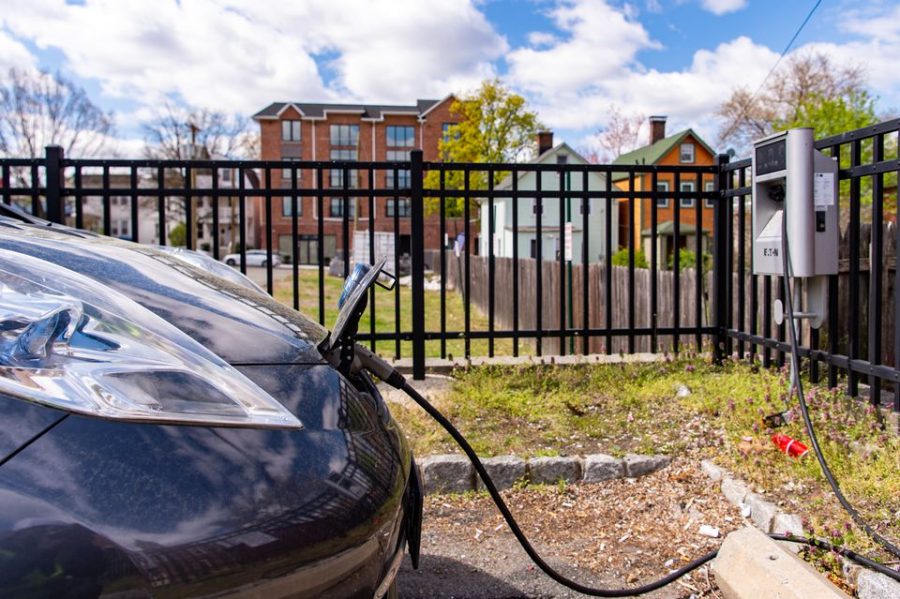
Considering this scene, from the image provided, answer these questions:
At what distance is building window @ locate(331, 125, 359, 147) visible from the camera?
212 feet

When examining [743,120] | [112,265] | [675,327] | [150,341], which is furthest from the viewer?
[743,120]

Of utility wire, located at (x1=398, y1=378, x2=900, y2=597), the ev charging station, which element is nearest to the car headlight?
utility wire, located at (x1=398, y1=378, x2=900, y2=597)

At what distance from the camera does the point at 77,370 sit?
121 cm

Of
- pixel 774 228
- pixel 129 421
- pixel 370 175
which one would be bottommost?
pixel 129 421

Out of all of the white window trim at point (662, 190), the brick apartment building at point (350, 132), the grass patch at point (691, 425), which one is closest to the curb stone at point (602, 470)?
the grass patch at point (691, 425)

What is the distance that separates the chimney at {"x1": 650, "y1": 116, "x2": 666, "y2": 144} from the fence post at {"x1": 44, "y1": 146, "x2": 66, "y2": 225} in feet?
150

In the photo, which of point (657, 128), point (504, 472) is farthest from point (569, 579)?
point (657, 128)

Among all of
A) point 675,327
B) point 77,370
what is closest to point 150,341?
point 77,370

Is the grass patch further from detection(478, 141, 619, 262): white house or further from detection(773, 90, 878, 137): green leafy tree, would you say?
detection(478, 141, 619, 262): white house

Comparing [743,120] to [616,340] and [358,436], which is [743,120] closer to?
[616,340]

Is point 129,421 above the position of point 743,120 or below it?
below

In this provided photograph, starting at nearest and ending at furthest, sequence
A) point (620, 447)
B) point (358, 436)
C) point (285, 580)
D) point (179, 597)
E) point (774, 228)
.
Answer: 1. point (179, 597)
2. point (285, 580)
3. point (358, 436)
4. point (620, 447)
5. point (774, 228)

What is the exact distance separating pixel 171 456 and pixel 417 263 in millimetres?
4355

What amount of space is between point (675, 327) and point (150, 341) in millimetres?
5103
